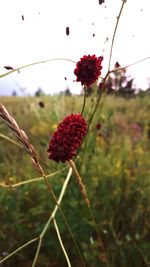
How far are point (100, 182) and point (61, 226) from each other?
1.87 feet

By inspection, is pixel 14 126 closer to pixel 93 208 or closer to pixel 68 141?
pixel 68 141

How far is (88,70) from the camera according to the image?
3.91 ft

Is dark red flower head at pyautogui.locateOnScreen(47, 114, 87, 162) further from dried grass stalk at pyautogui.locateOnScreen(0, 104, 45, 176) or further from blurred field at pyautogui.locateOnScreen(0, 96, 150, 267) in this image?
blurred field at pyautogui.locateOnScreen(0, 96, 150, 267)

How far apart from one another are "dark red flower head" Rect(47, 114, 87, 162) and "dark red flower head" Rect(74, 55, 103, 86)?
A: 15 cm

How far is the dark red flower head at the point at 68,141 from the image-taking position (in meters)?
1.06

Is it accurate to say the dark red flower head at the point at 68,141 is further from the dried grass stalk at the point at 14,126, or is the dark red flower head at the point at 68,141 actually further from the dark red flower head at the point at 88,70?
the dark red flower head at the point at 88,70

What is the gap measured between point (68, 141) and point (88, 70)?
0.73ft

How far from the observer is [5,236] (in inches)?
93.4

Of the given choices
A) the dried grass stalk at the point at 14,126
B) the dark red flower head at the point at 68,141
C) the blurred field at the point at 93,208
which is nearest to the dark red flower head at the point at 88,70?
the dark red flower head at the point at 68,141

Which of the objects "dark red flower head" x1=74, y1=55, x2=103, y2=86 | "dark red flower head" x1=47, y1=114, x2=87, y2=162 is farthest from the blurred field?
"dark red flower head" x1=47, y1=114, x2=87, y2=162

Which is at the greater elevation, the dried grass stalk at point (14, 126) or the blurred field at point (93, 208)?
the dried grass stalk at point (14, 126)

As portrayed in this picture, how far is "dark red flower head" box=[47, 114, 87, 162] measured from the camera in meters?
1.06

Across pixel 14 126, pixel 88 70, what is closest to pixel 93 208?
pixel 88 70

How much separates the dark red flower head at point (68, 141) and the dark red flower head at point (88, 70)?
0.51 ft
